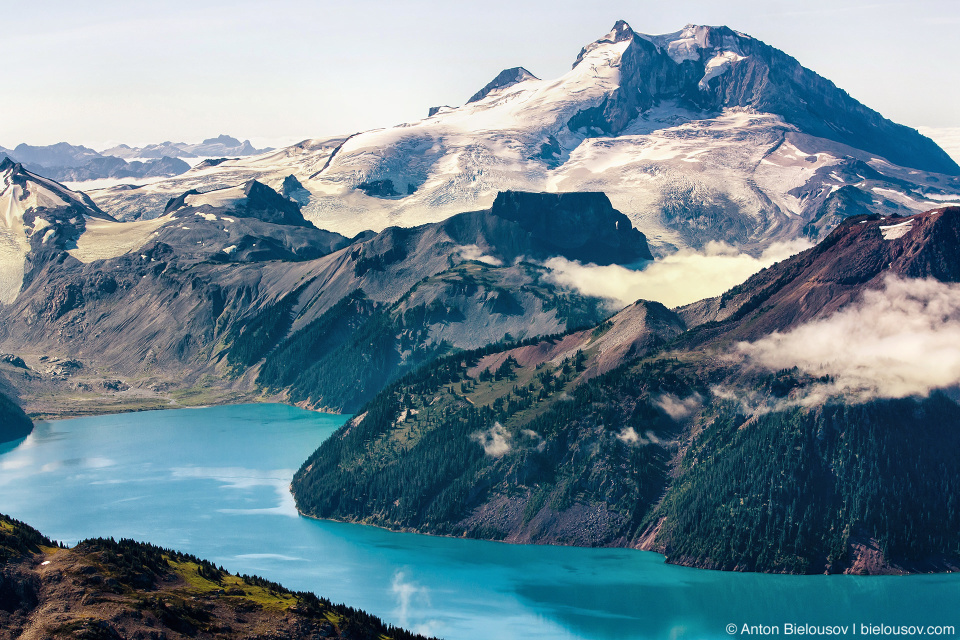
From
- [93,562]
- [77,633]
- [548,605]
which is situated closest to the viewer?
[77,633]

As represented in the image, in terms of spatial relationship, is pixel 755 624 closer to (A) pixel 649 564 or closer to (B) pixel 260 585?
(A) pixel 649 564

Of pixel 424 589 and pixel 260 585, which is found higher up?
pixel 260 585

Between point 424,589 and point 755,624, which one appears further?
point 424,589

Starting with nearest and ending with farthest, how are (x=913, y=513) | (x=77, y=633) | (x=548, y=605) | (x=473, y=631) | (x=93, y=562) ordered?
(x=77, y=633) < (x=93, y=562) < (x=473, y=631) < (x=548, y=605) < (x=913, y=513)

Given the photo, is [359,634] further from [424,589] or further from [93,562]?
[424,589]

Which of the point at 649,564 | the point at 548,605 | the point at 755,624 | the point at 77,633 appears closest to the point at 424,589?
the point at 548,605

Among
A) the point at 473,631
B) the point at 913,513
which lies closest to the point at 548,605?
the point at 473,631

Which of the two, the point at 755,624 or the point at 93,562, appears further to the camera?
the point at 755,624

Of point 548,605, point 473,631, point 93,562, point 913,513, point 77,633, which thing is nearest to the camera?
point 77,633

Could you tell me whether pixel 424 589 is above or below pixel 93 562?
below
